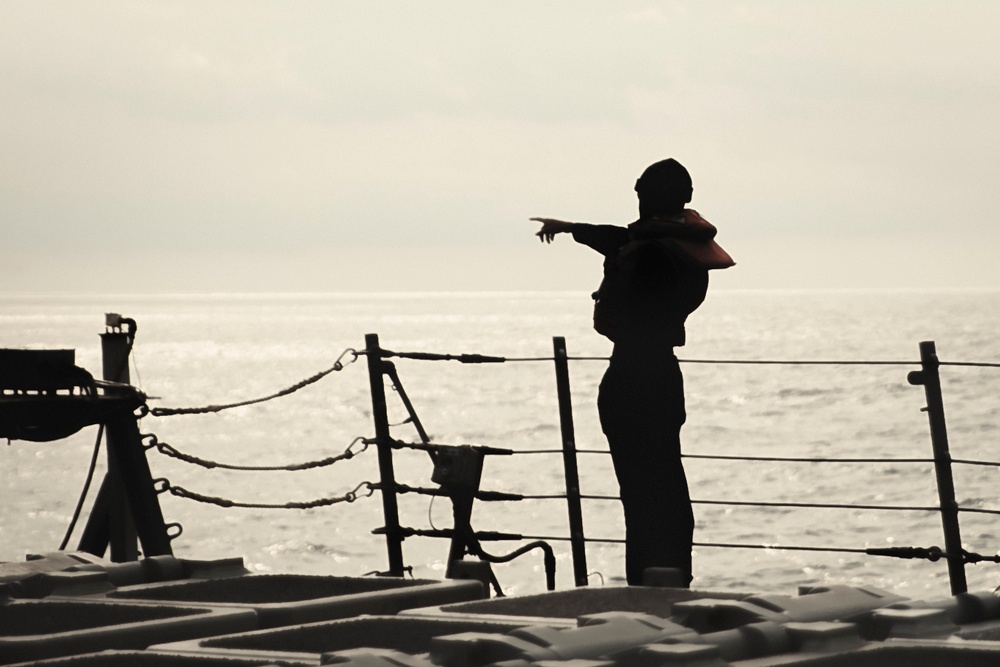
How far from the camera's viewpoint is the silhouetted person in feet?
20.3

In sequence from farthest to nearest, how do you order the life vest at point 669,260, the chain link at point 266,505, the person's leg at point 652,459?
the chain link at point 266,505 < the person's leg at point 652,459 < the life vest at point 669,260

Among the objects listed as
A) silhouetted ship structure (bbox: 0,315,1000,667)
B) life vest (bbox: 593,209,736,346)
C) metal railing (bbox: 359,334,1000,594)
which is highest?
life vest (bbox: 593,209,736,346)

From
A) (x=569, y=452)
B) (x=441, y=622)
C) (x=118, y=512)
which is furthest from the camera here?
(x=118, y=512)

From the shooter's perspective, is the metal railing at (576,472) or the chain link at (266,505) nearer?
the metal railing at (576,472)

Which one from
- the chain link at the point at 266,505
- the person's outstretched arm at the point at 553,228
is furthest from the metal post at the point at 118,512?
the person's outstretched arm at the point at 553,228

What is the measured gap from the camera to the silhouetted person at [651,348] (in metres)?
6.20

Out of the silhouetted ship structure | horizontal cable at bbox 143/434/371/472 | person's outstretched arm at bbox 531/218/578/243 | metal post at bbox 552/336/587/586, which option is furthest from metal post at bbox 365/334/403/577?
the silhouetted ship structure

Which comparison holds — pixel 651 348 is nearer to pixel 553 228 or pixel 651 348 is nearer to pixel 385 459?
pixel 553 228

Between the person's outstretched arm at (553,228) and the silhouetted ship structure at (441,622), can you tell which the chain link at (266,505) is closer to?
the person's outstretched arm at (553,228)

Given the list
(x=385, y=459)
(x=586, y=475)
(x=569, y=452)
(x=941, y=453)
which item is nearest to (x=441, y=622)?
(x=941, y=453)

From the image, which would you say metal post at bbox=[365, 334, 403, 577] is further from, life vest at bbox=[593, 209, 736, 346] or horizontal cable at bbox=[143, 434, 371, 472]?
life vest at bbox=[593, 209, 736, 346]

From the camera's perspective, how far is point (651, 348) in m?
6.26

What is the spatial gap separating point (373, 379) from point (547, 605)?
470 centimetres

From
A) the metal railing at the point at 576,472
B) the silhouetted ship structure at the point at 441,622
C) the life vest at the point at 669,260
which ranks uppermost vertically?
the life vest at the point at 669,260
